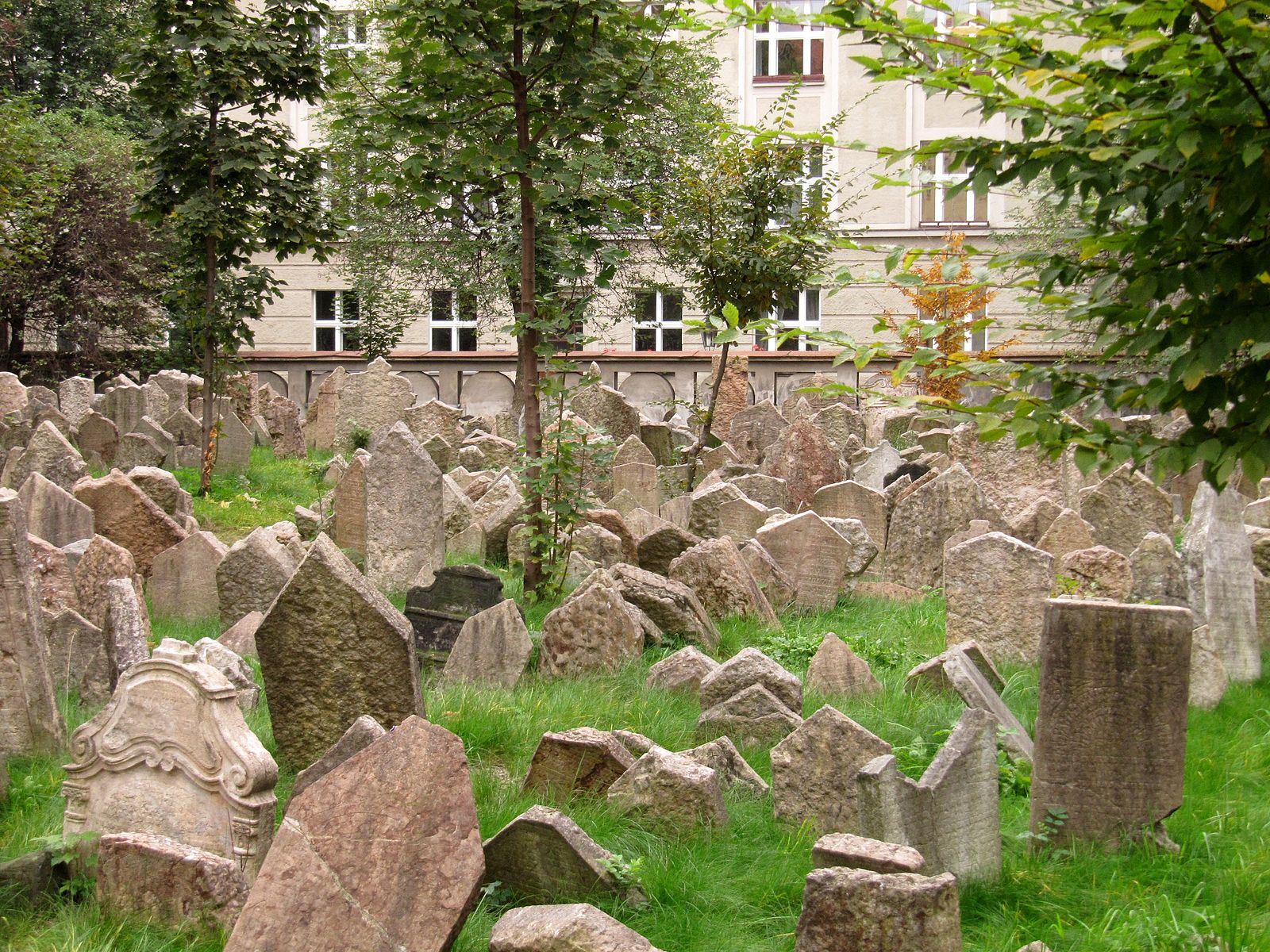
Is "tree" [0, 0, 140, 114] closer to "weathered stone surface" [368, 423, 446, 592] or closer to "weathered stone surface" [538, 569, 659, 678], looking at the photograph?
"weathered stone surface" [368, 423, 446, 592]

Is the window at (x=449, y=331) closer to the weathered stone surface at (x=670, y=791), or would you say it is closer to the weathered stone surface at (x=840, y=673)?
the weathered stone surface at (x=840, y=673)

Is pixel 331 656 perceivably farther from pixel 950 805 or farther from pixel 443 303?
pixel 443 303

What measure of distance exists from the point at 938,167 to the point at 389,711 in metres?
28.4

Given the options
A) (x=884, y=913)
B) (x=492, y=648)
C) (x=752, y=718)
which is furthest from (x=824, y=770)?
(x=492, y=648)

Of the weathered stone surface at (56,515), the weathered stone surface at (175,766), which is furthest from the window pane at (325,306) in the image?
the weathered stone surface at (175,766)

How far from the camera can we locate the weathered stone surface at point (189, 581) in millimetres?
8305

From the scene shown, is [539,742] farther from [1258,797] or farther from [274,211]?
[274,211]

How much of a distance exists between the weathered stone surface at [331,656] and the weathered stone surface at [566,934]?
71.5 inches

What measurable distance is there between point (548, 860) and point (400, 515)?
5.21 m

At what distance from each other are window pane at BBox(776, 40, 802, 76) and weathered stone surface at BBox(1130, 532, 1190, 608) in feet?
83.4

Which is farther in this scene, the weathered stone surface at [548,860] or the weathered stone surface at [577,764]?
→ the weathered stone surface at [577,764]

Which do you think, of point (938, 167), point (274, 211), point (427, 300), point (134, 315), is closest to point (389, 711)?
point (274, 211)

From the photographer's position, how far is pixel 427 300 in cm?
2983

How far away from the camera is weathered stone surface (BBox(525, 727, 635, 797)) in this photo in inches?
204
